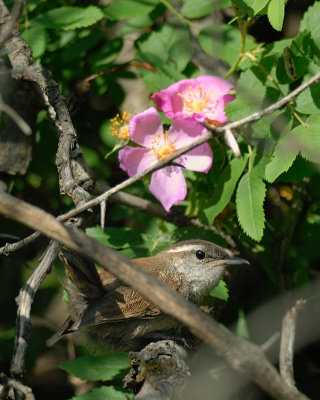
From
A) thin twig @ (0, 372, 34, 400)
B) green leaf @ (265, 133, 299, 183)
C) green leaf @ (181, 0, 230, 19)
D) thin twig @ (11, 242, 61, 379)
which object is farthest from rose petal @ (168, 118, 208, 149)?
thin twig @ (0, 372, 34, 400)

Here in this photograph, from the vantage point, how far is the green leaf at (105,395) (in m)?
2.71

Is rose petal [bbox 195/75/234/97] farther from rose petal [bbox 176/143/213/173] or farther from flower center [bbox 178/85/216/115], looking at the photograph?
rose petal [bbox 176/143/213/173]

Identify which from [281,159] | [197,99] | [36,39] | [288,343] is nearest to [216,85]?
[197,99]

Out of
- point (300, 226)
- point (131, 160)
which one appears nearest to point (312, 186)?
point (300, 226)

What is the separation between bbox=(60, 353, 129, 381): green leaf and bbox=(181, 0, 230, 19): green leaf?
73.5 inches

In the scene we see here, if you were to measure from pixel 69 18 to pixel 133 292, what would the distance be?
4.89 ft

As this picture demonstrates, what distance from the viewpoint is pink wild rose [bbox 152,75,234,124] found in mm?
2924

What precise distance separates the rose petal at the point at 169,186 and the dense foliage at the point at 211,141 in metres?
0.15

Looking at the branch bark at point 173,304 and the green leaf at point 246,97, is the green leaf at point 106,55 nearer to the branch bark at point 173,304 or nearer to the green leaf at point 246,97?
the green leaf at point 246,97

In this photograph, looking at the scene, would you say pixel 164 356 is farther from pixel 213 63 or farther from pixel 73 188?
pixel 213 63

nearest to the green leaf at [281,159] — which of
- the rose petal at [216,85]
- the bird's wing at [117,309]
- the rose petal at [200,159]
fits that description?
the rose petal at [200,159]

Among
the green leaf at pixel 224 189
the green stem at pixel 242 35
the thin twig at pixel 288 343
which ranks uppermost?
the green stem at pixel 242 35

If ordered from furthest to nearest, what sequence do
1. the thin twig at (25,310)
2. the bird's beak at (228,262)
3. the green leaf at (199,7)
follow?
the green leaf at (199,7), the bird's beak at (228,262), the thin twig at (25,310)

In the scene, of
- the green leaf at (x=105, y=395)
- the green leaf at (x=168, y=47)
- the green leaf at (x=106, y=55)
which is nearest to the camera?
the green leaf at (x=105, y=395)
